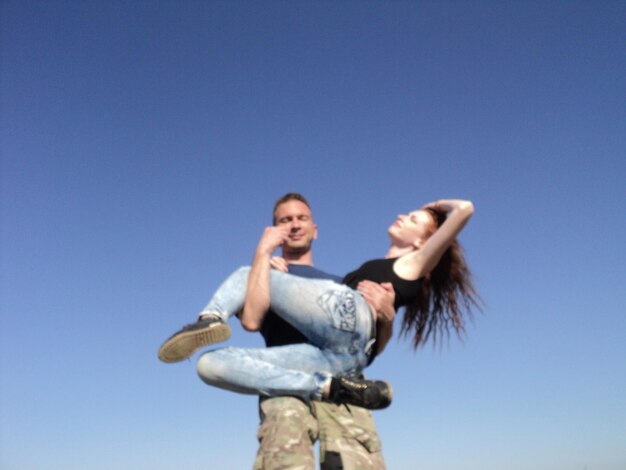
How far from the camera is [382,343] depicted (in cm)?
512

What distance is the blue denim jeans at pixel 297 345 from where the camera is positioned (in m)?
4.19

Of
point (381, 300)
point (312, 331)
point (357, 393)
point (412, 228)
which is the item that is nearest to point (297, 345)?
point (312, 331)

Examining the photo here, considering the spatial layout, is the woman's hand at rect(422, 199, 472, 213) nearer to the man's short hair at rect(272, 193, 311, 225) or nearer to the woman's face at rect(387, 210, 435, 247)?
the woman's face at rect(387, 210, 435, 247)

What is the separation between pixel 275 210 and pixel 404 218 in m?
1.28

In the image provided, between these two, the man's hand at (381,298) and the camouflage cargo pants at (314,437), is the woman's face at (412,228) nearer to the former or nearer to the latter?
the man's hand at (381,298)

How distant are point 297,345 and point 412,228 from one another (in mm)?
1825

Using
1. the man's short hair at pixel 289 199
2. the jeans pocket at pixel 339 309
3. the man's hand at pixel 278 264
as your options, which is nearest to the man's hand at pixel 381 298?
the jeans pocket at pixel 339 309

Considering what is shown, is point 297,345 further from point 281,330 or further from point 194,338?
point 194,338

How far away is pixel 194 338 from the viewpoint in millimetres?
4031

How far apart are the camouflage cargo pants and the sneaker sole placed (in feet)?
2.08

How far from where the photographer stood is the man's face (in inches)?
202

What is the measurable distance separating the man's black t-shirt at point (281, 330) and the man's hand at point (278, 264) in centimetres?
15

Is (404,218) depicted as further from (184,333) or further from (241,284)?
(184,333)

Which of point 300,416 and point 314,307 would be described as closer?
point 300,416
